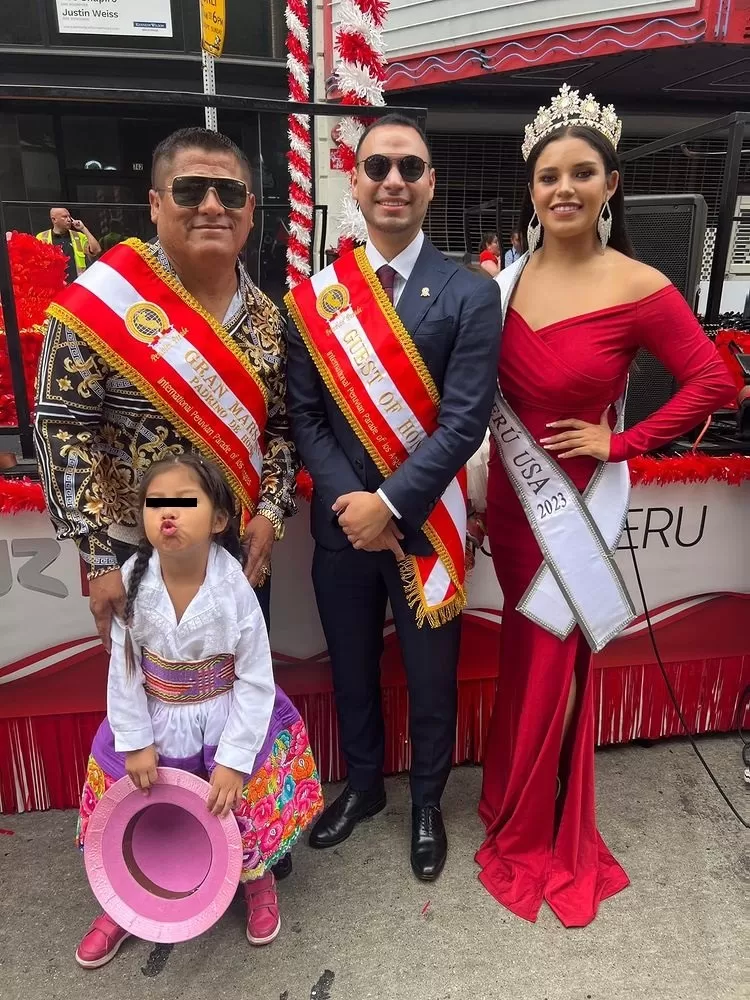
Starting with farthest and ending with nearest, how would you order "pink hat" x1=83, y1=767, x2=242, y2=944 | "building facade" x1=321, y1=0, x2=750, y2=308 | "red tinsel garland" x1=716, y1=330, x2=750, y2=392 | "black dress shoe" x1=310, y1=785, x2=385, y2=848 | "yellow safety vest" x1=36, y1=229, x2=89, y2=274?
"building facade" x1=321, y1=0, x2=750, y2=308, "yellow safety vest" x1=36, y1=229, x2=89, y2=274, "red tinsel garland" x1=716, y1=330, x2=750, y2=392, "black dress shoe" x1=310, y1=785, x2=385, y2=848, "pink hat" x1=83, y1=767, x2=242, y2=944

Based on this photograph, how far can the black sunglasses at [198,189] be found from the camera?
5.25ft

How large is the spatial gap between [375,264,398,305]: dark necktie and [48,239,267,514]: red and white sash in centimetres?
40

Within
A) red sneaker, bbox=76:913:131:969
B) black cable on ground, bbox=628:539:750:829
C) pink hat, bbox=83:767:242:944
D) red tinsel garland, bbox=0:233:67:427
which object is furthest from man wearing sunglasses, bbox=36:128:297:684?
red tinsel garland, bbox=0:233:67:427

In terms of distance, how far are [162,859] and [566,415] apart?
1475mm

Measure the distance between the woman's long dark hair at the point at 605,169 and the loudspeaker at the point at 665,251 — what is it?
1.26 m

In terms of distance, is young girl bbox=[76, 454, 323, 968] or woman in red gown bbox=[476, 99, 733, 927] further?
woman in red gown bbox=[476, 99, 733, 927]

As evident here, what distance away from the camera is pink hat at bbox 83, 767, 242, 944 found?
5.33 ft

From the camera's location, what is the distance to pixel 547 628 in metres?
1.90

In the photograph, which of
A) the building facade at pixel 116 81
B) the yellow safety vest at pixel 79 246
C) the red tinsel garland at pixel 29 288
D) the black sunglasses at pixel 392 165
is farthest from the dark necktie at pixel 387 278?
the building facade at pixel 116 81

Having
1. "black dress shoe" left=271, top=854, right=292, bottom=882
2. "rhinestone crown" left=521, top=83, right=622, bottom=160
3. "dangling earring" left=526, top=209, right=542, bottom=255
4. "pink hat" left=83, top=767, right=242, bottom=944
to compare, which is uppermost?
"rhinestone crown" left=521, top=83, right=622, bottom=160

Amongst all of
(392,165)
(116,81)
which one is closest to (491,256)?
(116,81)

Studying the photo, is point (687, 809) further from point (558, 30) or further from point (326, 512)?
point (558, 30)

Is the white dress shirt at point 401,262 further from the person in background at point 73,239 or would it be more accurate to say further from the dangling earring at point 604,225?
the person in background at point 73,239

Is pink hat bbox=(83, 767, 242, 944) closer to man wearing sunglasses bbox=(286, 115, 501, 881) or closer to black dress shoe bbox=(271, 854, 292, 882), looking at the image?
black dress shoe bbox=(271, 854, 292, 882)
